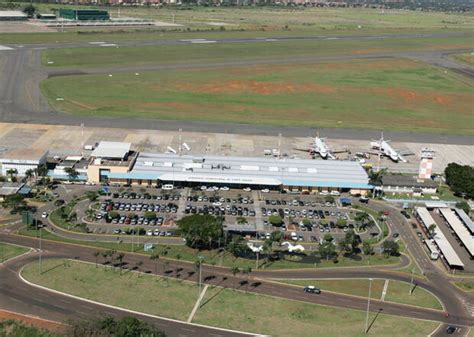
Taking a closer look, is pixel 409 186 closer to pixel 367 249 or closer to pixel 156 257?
pixel 367 249

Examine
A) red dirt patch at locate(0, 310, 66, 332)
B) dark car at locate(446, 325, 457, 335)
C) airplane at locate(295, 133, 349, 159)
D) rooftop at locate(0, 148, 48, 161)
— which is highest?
airplane at locate(295, 133, 349, 159)

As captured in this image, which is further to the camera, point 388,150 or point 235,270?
point 388,150

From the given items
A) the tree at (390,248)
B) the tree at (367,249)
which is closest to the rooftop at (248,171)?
the tree at (367,249)

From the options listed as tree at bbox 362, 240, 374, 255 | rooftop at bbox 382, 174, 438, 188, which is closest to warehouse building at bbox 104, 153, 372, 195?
rooftop at bbox 382, 174, 438, 188

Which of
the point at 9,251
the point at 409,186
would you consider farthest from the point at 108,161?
the point at 409,186

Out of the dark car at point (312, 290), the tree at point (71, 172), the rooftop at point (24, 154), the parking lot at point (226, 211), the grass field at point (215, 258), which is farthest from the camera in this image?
the rooftop at point (24, 154)

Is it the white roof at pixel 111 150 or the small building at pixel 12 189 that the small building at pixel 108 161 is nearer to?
the white roof at pixel 111 150

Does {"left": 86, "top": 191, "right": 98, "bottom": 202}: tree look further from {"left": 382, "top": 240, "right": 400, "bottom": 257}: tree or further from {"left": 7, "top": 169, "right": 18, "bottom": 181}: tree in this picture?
{"left": 382, "top": 240, "right": 400, "bottom": 257}: tree
